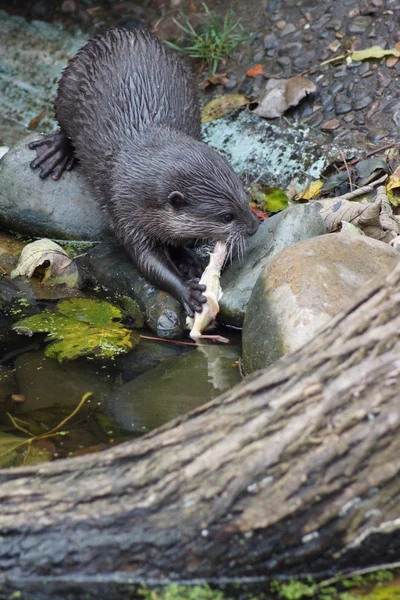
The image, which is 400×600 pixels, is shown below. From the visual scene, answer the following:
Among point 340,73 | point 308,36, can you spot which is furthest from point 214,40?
Result: point 340,73

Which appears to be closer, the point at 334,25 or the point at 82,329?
the point at 82,329

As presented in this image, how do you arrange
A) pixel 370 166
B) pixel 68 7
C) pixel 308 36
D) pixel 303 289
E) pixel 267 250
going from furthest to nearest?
pixel 68 7
pixel 308 36
pixel 370 166
pixel 267 250
pixel 303 289

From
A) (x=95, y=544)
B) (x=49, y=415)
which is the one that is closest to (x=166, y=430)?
(x=95, y=544)

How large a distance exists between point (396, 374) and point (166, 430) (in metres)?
0.63

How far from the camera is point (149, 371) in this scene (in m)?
3.66

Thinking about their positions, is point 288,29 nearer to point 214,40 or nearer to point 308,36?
point 308,36

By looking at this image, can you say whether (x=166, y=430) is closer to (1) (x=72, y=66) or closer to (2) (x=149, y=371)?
(2) (x=149, y=371)

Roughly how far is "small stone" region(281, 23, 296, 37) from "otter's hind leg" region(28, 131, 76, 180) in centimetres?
160

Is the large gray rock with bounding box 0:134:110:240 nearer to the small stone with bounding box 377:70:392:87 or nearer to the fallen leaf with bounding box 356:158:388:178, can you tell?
the fallen leaf with bounding box 356:158:388:178

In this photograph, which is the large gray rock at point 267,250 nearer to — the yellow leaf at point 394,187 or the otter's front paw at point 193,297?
the otter's front paw at point 193,297

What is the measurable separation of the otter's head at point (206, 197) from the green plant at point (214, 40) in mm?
1705

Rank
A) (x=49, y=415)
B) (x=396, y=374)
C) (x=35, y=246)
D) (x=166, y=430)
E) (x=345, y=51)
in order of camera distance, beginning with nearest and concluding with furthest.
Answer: (x=396, y=374) → (x=166, y=430) → (x=49, y=415) → (x=35, y=246) → (x=345, y=51)

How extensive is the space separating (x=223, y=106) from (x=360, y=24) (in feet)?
3.15

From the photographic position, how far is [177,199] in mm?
4059
